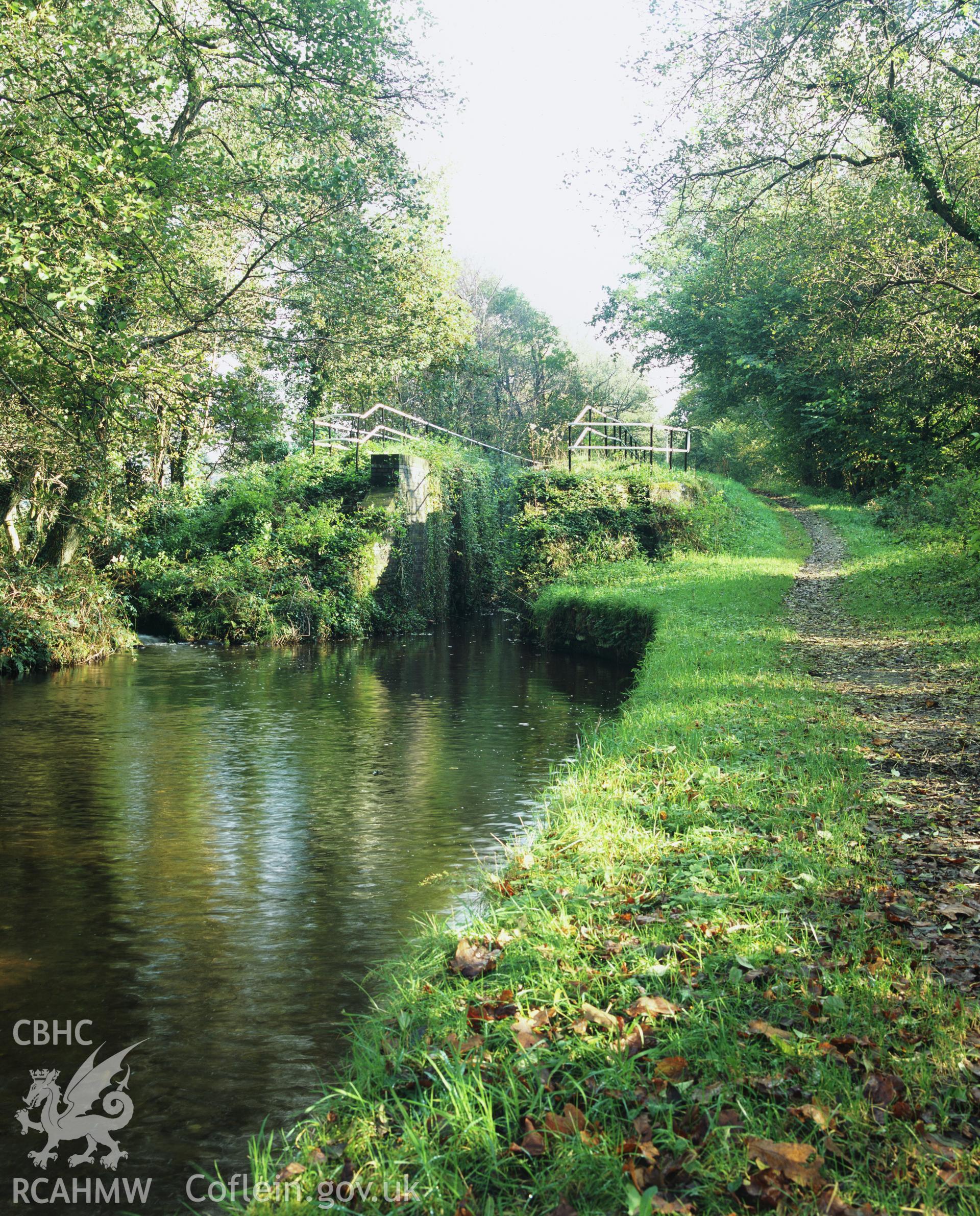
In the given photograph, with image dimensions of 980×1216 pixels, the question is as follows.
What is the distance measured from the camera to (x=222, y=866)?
661 centimetres

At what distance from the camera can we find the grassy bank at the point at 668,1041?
2697 millimetres

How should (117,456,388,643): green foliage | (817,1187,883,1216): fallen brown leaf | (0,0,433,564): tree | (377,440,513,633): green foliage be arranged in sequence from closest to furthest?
(817,1187,883,1216): fallen brown leaf, (0,0,433,564): tree, (117,456,388,643): green foliage, (377,440,513,633): green foliage

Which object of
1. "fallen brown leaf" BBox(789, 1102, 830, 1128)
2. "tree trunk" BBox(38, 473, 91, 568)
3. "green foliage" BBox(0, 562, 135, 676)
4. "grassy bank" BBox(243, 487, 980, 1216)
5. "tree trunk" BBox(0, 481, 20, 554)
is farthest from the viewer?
"tree trunk" BBox(38, 473, 91, 568)

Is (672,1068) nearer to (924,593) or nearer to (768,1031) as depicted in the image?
(768,1031)

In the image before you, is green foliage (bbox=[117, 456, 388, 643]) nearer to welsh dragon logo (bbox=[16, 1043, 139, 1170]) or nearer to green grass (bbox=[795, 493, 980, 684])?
green grass (bbox=[795, 493, 980, 684])

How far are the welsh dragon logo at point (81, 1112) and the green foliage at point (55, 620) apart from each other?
12.0 meters

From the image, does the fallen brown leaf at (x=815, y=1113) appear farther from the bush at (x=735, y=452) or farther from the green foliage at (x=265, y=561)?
the bush at (x=735, y=452)

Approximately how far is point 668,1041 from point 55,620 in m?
14.5

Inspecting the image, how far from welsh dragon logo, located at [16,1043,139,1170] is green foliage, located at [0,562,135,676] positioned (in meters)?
12.0

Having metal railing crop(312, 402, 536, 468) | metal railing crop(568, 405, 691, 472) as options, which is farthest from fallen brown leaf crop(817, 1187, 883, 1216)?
metal railing crop(568, 405, 691, 472)

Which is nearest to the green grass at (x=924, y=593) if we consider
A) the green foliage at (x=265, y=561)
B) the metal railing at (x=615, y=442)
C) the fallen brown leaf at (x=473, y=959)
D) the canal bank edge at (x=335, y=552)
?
the canal bank edge at (x=335, y=552)

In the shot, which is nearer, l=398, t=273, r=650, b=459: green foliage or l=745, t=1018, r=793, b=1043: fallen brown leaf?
l=745, t=1018, r=793, b=1043: fallen brown leaf

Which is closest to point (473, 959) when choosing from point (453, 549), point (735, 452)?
point (453, 549)

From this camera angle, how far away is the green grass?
1138 centimetres
